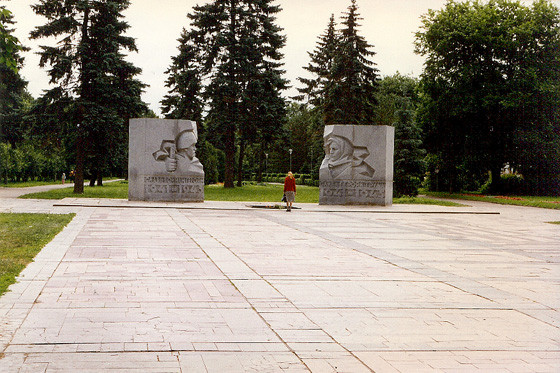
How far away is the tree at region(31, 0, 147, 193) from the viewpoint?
31562 millimetres

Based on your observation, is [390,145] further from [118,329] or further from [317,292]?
[118,329]

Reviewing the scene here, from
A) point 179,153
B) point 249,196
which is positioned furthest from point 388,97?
point 179,153

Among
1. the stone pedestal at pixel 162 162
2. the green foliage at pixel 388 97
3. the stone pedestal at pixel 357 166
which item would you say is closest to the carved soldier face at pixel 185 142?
the stone pedestal at pixel 162 162

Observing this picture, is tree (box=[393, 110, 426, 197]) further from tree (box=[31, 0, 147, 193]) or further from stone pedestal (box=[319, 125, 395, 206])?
tree (box=[31, 0, 147, 193])

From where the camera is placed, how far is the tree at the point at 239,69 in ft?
→ 135

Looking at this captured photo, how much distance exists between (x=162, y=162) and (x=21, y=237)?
14355 mm

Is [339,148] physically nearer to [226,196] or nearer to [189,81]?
[226,196]

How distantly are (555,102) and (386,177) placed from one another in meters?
20.0

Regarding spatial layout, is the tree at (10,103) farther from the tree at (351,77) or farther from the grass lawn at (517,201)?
the grass lawn at (517,201)

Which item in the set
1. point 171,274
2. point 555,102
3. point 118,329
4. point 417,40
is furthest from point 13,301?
point 417,40

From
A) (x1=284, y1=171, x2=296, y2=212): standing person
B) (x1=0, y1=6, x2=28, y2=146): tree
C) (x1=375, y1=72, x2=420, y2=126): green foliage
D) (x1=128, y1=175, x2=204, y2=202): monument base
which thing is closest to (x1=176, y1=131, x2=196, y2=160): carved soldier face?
(x1=128, y1=175, x2=204, y2=202): monument base

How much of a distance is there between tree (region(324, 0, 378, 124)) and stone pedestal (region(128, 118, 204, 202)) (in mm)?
23328

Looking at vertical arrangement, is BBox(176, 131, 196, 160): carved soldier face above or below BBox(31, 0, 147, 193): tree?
below

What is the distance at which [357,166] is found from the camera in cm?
2791
